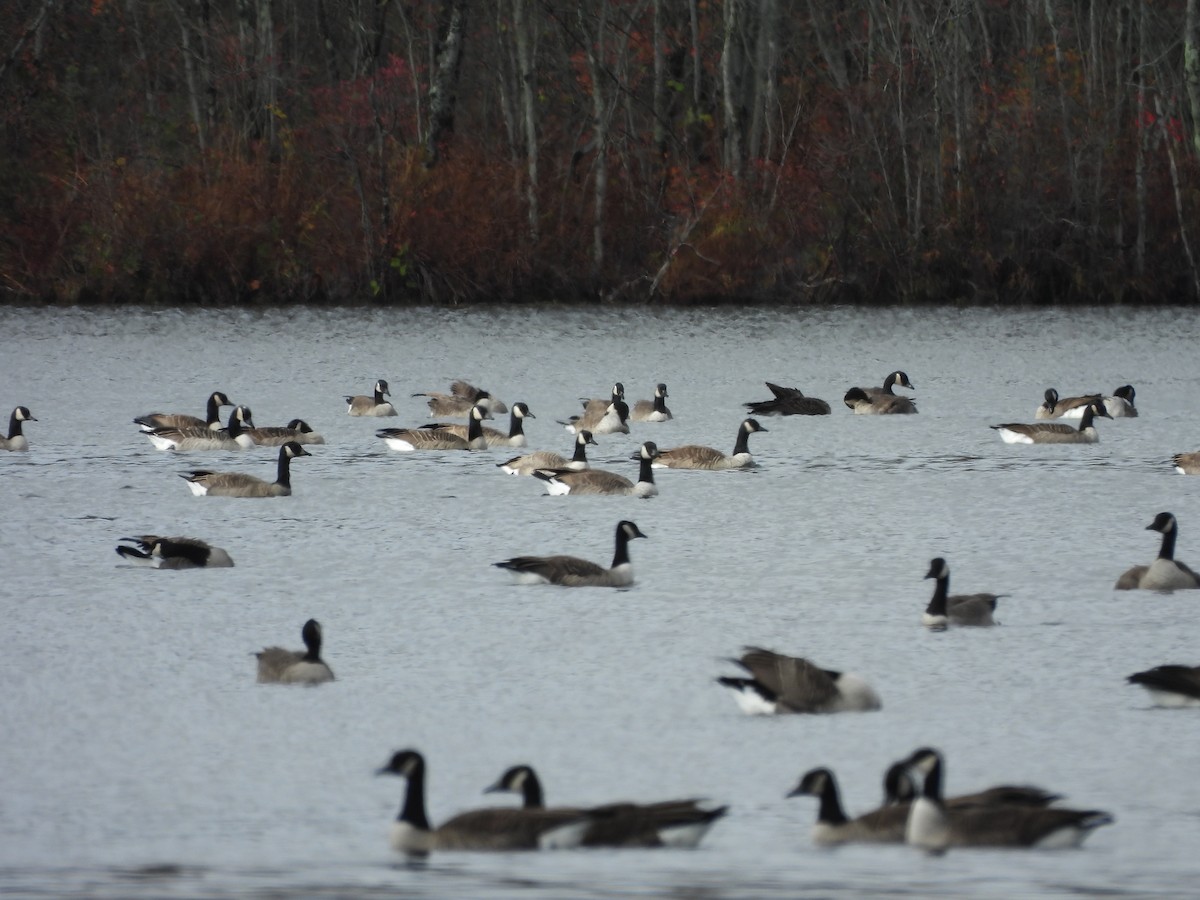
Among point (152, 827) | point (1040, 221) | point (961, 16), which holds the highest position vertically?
point (961, 16)

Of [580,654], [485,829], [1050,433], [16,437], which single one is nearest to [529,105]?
[1050,433]

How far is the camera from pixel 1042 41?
161ft

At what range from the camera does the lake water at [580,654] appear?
6598 mm

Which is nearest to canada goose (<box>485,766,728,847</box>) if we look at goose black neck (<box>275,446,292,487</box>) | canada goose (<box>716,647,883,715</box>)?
canada goose (<box>716,647,883,715</box>)

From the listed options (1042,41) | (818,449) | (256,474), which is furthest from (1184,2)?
(256,474)

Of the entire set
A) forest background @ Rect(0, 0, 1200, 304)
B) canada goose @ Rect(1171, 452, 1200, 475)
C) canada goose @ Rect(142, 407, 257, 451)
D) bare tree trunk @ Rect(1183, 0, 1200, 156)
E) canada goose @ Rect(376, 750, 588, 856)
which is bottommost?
canada goose @ Rect(376, 750, 588, 856)

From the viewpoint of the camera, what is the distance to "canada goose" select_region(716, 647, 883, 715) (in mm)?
8430

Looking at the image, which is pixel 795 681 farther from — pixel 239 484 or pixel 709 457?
pixel 709 457

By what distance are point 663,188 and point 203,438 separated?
76.3ft

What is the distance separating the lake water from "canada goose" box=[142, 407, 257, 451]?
28 cm

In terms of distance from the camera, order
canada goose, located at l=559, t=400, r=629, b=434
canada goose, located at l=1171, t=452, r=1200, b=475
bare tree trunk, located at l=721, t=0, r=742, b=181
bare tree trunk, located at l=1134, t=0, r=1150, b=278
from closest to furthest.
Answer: canada goose, located at l=1171, t=452, r=1200, b=475, canada goose, located at l=559, t=400, r=629, b=434, bare tree trunk, located at l=1134, t=0, r=1150, b=278, bare tree trunk, located at l=721, t=0, r=742, b=181

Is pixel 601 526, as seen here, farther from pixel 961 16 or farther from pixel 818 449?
pixel 961 16

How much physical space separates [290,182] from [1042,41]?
19479mm

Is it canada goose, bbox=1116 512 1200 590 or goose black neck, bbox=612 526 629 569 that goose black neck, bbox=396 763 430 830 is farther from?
canada goose, bbox=1116 512 1200 590
